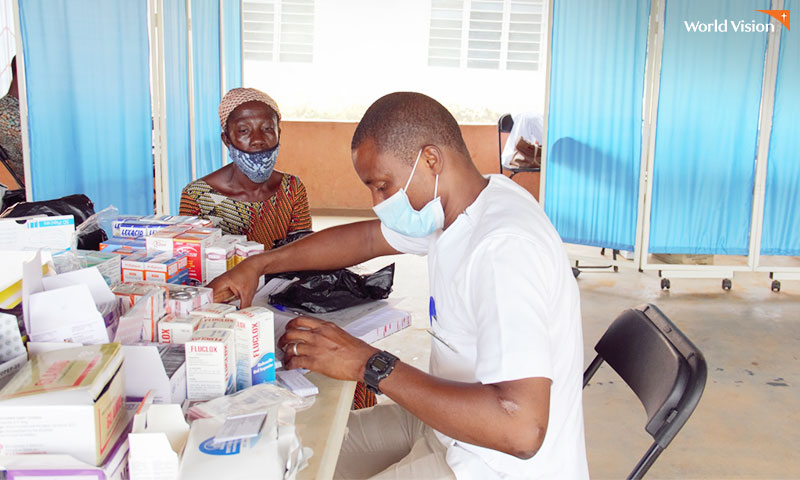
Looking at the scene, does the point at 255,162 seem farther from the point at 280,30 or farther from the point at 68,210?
the point at 280,30

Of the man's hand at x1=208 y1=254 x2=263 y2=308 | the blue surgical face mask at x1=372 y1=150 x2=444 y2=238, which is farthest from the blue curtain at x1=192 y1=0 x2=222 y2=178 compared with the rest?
the blue surgical face mask at x1=372 y1=150 x2=444 y2=238

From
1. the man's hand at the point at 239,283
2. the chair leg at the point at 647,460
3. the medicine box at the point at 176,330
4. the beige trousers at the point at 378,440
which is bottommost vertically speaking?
the beige trousers at the point at 378,440

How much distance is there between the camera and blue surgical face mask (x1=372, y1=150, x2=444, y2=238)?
1.53 m

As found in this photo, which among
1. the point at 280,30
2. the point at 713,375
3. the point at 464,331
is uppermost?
the point at 280,30

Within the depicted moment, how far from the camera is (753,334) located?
14.4ft

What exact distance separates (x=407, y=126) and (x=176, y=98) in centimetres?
412

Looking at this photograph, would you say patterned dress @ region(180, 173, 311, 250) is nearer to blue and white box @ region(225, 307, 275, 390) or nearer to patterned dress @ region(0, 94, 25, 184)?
blue and white box @ region(225, 307, 275, 390)

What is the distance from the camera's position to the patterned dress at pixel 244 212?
9.20 ft

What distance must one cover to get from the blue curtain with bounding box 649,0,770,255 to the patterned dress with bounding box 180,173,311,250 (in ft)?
11.4

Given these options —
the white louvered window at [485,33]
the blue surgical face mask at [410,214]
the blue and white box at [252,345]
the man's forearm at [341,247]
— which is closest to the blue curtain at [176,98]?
the man's forearm at [341,247]

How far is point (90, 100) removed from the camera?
3902mm

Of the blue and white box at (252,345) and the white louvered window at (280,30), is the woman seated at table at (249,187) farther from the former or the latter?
the white louvered window at (280,30)

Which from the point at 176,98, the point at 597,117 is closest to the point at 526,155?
the point at 597,117

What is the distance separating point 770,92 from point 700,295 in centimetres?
166
